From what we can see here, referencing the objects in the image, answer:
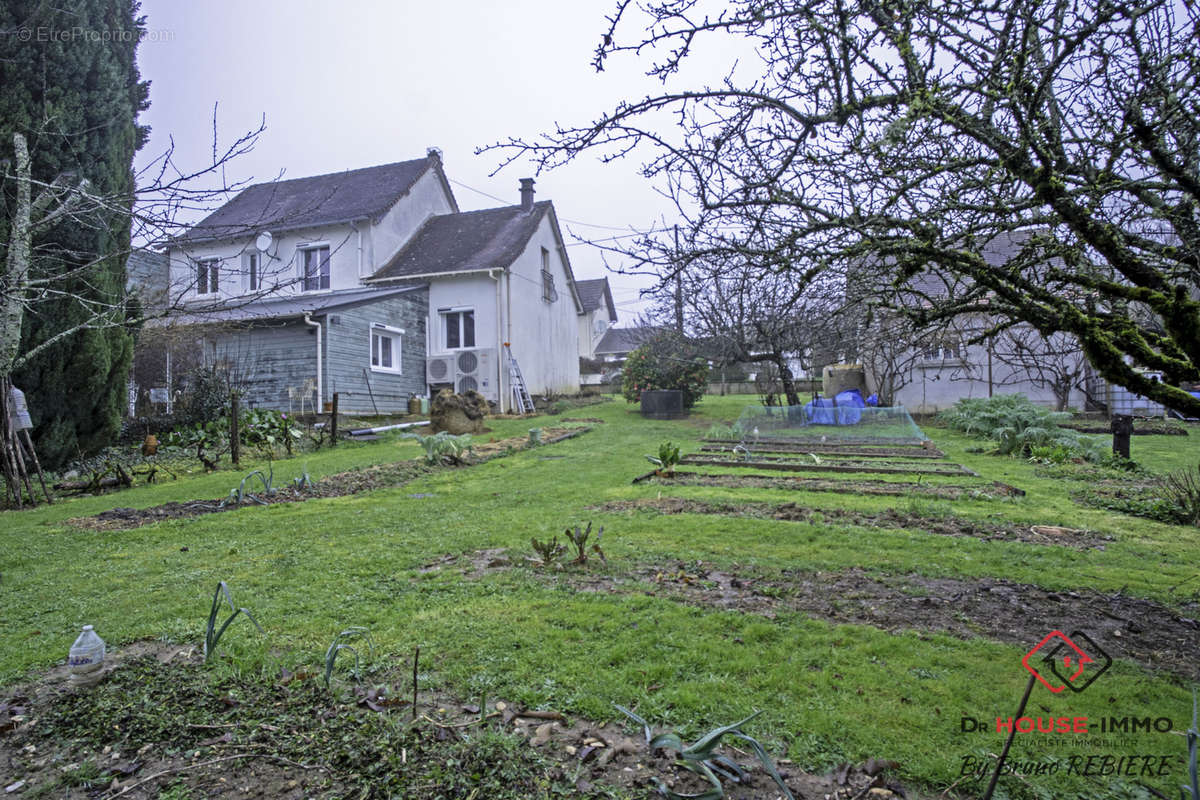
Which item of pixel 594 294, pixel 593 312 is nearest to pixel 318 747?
pixel 593 312

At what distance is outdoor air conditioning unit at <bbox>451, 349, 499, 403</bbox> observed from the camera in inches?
723

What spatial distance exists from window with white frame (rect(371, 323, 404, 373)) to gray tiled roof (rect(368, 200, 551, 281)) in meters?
2.41

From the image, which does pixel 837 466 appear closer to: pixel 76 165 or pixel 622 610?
pixel 622 610

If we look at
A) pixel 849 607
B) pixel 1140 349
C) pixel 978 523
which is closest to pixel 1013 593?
pixel 849 607

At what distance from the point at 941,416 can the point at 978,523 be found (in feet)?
A: 41.0

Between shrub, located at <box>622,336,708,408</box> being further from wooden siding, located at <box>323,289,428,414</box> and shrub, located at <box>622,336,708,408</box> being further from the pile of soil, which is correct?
wooden siding, located at <box>323,289,428,414</box>

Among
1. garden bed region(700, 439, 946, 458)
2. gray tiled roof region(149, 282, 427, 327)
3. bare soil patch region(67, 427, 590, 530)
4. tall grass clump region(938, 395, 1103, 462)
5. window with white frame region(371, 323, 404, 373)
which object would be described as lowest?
bare soil patch region(67, 427, 590, 530)

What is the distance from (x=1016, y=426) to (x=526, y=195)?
17.1 meters

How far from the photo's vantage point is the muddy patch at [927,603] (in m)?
2.82

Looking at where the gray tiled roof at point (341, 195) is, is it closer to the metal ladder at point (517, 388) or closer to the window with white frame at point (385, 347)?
the window with white frame at point (385, 347)

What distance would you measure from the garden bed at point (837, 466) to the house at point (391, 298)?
10446 millimetres

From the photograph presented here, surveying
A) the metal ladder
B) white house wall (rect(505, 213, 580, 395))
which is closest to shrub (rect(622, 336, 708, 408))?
the metal ladder

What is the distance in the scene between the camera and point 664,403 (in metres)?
17.5

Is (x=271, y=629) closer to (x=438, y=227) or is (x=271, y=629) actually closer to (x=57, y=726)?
(x=57, y=726)
